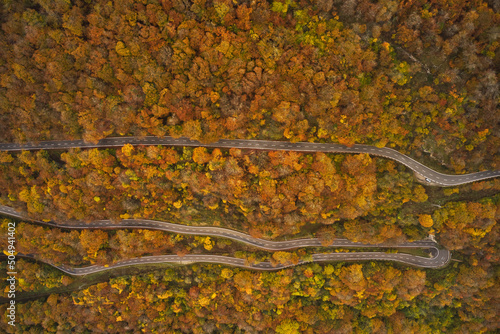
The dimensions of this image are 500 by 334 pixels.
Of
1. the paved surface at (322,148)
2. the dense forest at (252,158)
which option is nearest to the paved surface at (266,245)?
the dense forest at (252,158)

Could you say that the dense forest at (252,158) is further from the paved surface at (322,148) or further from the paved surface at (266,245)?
the paved surface at (266,245)

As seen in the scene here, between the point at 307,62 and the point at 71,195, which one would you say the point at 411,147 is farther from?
the point at 71,195

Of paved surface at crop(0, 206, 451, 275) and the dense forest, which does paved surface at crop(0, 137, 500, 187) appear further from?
paved surface at crop(0, 206, 451, 275)

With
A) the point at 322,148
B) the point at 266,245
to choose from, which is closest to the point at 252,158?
the point at 322,148

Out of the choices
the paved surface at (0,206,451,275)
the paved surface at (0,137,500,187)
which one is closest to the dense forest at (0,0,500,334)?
the paved surface at (0,137,500,187)

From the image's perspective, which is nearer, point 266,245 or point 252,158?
point 252,158

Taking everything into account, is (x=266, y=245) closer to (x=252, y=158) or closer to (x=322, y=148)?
(x=252, y=158)

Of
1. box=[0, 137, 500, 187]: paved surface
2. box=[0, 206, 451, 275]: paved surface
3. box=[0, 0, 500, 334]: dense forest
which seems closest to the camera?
box=[0, 0, 500, 334]: dense forest

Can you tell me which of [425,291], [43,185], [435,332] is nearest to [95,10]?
[43,185]

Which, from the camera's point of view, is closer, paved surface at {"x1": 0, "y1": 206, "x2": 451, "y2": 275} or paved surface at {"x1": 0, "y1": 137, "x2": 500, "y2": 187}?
paved surface at {"x1": 0, "y1": 137, "x2": 500, "y2": 187}
